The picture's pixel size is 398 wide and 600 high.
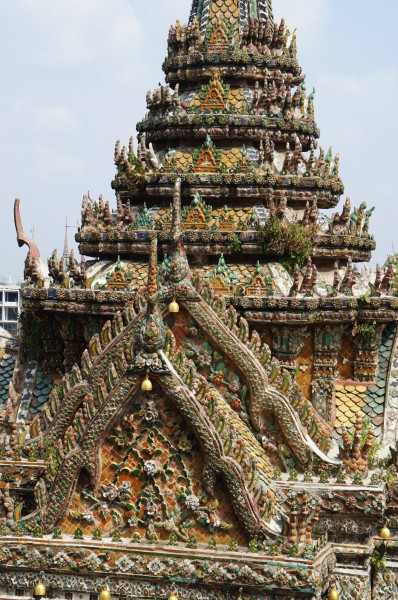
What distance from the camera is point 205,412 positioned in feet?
48.3

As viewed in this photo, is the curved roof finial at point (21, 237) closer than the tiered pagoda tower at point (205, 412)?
No

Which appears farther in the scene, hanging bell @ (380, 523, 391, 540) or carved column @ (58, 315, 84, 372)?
carved column @ (58, 315, 84, 372)

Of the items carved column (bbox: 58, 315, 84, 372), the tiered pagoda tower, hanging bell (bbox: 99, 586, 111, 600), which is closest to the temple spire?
the tiered pagoda tower

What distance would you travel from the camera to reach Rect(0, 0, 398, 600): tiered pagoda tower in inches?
574

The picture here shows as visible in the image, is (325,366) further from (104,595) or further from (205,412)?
(104,595)

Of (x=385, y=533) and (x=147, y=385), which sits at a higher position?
(x=147, y=385)

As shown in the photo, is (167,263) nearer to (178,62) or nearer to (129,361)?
(129,361)

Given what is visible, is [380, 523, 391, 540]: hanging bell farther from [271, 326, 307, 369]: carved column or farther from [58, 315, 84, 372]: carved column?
[58, 315, 84, 372]: carved column

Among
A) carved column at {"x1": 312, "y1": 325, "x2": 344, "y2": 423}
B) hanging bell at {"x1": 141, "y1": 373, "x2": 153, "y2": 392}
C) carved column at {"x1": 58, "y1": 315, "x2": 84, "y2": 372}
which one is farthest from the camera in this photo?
carved column at {"x1": 58, "y1": 315, "x2": 84, "y2": 372}

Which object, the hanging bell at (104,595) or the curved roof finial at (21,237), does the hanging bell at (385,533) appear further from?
the curved roof finial at (21,237)

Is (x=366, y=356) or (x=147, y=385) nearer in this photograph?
(x=147, y=385)

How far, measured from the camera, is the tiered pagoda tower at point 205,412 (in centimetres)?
1457

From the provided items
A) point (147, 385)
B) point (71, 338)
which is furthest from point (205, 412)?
point (71, 338)

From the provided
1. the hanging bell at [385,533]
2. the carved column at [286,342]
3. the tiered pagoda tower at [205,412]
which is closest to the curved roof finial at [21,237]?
the tiered pagoda tower at [205,412]
